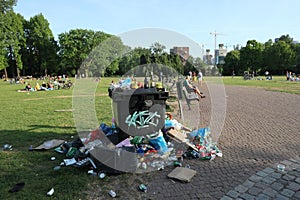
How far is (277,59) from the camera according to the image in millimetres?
56125

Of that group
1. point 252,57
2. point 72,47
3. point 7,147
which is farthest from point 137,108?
point 252,57

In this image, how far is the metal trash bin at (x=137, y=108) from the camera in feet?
13.7

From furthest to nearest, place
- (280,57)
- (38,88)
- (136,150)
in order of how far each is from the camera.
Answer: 1. (280,57)
2. (38,88)
3. (136,150)

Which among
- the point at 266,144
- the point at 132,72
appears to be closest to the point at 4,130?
the point at 132,72

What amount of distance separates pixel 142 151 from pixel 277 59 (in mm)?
64146

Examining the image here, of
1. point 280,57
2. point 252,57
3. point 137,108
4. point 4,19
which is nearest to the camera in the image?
point 137,108

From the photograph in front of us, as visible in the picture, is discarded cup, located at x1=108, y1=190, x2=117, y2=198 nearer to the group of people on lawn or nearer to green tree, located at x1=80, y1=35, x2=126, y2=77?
green tree, located at x1=80, y1=35, x2=126, y2=77

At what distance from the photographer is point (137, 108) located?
13.9 feet

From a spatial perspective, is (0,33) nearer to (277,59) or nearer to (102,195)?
(102,195)

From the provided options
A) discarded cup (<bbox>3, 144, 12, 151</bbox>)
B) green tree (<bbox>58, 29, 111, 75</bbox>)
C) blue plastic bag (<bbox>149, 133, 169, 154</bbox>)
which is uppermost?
green tree (<bbox>58, 29, 111, 75</bbox>)

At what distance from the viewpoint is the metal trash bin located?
417 cm

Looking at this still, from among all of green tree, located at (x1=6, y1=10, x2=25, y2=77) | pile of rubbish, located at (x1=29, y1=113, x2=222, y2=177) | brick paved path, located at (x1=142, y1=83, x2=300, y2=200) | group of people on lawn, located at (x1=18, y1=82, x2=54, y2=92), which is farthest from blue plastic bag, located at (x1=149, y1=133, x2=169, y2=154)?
green tree, located at (x1=6, y1=10, x2=25, y2=77)

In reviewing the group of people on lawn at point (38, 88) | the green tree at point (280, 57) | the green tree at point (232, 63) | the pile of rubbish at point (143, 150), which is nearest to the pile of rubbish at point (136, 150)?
the pile of rubbish at point (143, 150)

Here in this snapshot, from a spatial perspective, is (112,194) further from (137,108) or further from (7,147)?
(7,147)
